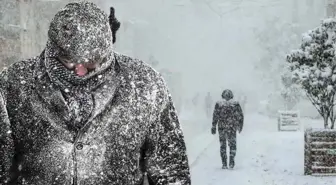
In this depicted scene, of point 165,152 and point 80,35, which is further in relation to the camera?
point 165,152

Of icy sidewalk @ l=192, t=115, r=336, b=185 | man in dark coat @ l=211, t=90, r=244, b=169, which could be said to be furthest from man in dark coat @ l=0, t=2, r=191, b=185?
man in dark coat @ l=211, t=90, r=244, b=169

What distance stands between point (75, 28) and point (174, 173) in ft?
2.20

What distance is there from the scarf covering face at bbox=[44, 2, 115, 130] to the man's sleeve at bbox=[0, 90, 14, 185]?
214mm

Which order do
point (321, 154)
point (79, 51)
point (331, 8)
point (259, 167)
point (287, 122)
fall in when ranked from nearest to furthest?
point (79, 51) < point (321, 154) < point (259, 167) < point (287, 122) < point (331, 8)

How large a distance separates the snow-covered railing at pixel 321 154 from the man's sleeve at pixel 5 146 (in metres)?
11.3

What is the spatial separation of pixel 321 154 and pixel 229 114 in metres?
2.04

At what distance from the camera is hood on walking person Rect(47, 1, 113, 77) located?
7.18 feet

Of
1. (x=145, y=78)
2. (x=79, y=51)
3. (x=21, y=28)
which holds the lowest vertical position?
(x=145, y=78)

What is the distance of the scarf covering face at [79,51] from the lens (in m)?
2.19

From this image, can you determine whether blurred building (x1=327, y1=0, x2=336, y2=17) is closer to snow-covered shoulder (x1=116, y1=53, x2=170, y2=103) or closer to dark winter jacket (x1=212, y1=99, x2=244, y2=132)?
dark winter jacket (x1=212, y1=99, x2=244, y2=132)

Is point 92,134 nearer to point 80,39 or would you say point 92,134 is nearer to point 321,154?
point 80,39

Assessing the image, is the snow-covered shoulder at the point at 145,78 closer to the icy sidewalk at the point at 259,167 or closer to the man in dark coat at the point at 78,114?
the man in dark coat at the point at 78,114

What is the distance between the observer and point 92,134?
2.30 metres

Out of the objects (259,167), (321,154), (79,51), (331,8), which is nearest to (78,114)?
(79,51)
